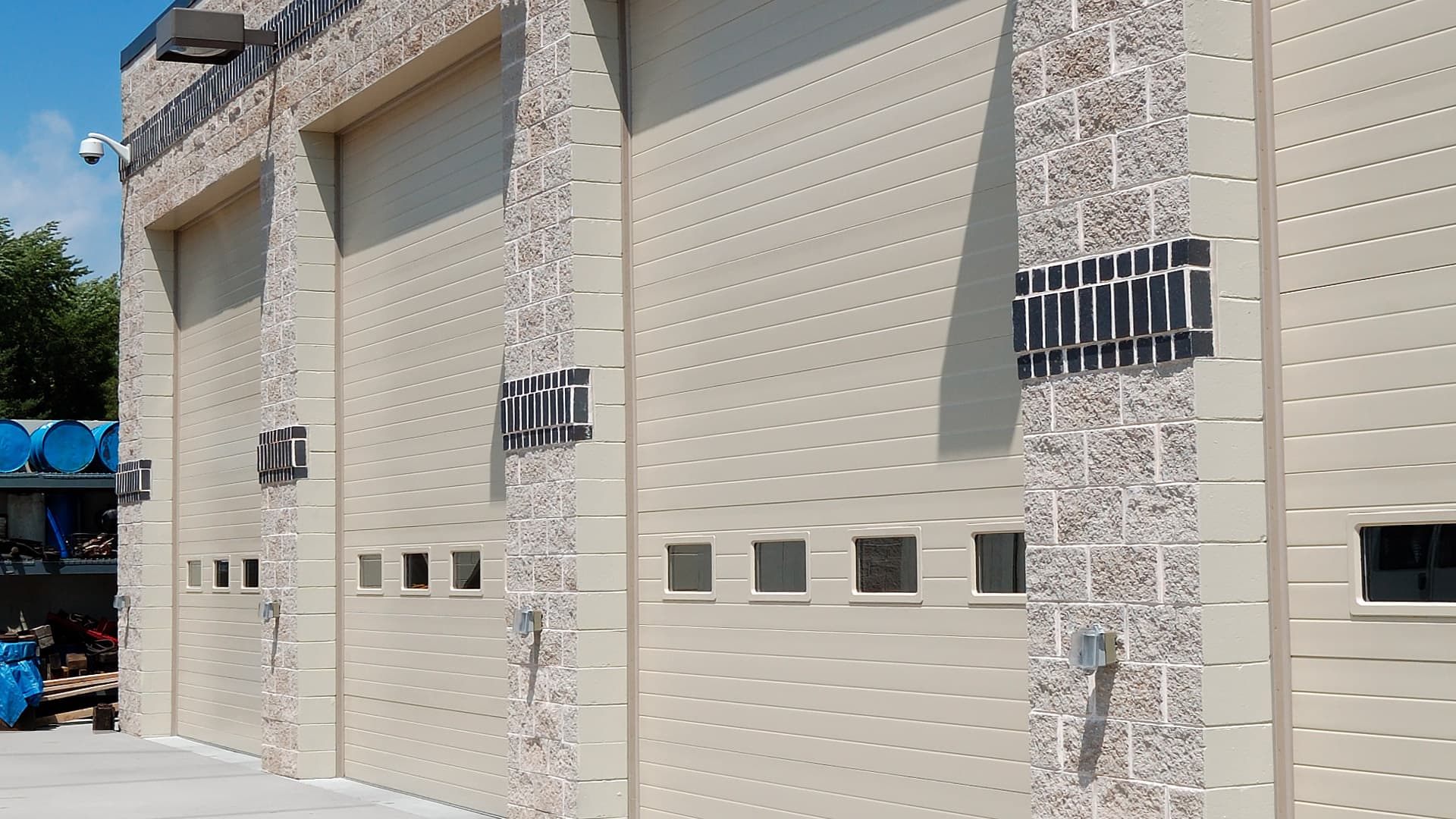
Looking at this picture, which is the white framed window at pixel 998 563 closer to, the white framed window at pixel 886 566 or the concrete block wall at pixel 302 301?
Answer: the white framed window at pixel 886 566

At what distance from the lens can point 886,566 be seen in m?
8.93

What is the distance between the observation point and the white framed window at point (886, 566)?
871 cm

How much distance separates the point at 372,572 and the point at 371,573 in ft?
0.08

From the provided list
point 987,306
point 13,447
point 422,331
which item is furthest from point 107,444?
point 987,306

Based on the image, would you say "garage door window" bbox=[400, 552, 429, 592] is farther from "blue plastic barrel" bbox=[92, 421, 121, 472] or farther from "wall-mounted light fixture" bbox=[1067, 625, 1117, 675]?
"blue plastic barrel" bbox=[92, 421, 121, 472]

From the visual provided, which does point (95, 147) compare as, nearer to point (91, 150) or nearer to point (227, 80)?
point (91, 150)

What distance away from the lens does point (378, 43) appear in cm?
1395

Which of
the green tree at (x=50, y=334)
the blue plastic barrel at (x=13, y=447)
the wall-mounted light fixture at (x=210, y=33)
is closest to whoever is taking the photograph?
the wall-mounted light fixture at (x=210, y=33)

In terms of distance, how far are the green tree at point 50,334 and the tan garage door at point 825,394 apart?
164 ft

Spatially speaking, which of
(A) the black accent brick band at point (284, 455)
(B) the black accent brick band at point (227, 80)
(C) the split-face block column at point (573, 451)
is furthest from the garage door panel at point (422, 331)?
(B) the black accent brick band at point (227, 80)

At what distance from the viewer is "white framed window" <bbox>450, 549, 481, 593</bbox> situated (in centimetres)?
1300

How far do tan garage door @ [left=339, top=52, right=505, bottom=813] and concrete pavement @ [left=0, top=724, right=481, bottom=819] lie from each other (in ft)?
1.52

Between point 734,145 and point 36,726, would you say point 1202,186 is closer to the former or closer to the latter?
point 734,145

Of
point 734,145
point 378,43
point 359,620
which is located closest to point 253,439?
point 359,620
